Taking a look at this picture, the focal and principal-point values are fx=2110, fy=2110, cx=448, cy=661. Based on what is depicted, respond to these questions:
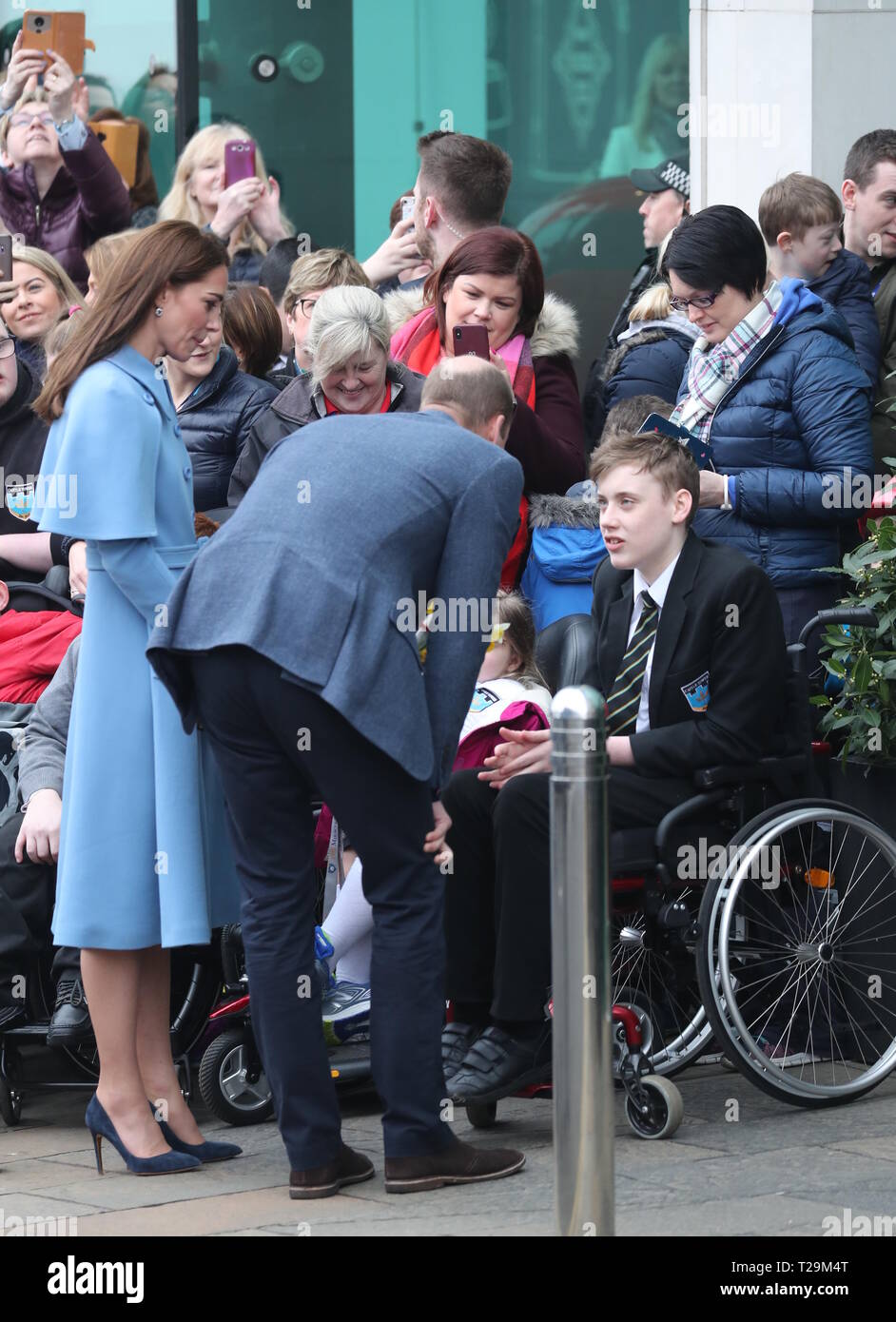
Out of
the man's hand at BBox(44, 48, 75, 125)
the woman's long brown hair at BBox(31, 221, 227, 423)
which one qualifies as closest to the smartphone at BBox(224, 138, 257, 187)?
the man's hand at BBox(44, 48, 75, 125)

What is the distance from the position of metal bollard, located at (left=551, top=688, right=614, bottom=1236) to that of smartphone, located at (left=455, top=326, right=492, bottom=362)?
2.35m

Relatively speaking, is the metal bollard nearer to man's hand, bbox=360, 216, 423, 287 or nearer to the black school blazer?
the black school blazer

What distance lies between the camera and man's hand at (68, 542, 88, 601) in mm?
5758

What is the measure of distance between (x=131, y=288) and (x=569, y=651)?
55.2 inches

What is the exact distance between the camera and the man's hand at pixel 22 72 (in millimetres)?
8107

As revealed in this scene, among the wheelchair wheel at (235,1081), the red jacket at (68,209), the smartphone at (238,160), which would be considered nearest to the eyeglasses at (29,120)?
the red jacket at (68,209)

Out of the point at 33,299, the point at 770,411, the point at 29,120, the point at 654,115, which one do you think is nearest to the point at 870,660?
the point at 770,411

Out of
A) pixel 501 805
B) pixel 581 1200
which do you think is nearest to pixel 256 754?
pixel 501 805

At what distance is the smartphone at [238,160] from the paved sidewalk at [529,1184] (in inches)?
164

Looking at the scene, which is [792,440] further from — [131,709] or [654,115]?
[654,115]

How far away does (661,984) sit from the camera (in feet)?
18.7

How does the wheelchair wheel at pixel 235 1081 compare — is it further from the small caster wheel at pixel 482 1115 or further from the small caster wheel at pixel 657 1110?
the small caster wheel at pixel 657 1110

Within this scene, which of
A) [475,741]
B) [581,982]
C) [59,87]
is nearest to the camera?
[581,982]

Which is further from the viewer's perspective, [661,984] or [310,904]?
[661,984]
